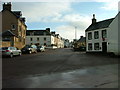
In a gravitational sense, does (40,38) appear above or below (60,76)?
above

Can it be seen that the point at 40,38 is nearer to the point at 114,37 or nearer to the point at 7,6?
the point at 7,6

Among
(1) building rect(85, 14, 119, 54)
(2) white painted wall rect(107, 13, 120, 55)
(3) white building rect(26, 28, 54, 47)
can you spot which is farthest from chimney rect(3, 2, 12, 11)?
(3) white building rect(26, 28, 54, 47)

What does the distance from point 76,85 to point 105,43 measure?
1283 inches

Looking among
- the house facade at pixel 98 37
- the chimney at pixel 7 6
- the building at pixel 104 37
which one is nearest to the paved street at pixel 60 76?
the building at pixel 104 37

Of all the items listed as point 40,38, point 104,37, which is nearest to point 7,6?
point 104,37

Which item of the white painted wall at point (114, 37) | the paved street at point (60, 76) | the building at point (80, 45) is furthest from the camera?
the building at point (80, 45)

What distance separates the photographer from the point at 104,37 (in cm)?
3972

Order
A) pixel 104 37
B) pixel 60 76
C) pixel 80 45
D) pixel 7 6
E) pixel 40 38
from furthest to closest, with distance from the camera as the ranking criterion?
pixel 40 38, pixel 80 45, pixel 7 6, pixel 104 37, pixel 60 76

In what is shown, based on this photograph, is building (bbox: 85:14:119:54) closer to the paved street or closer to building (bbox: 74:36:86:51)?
building (bbox: 74:36:86:51)

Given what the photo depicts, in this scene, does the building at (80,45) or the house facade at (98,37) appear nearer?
the house facade at (98,37)

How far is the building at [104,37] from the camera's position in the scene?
3422 cm

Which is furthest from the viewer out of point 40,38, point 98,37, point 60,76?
point 40,38

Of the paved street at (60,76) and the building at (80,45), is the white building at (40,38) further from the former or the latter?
the paved street at (60,76)

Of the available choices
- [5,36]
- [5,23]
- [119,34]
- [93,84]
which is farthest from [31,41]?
[93,84]
